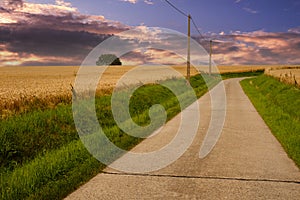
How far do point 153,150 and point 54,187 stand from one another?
307cm

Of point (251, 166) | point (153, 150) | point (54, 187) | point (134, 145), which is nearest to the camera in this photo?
point (54, 187)

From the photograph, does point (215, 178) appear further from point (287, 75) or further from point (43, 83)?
point (43, 83)

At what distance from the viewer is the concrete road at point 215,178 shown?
198 inches

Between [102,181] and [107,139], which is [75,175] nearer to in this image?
Result: [102,181]

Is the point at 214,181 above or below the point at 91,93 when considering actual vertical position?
below

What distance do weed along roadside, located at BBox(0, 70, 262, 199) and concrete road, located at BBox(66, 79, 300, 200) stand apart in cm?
36

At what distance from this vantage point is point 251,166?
6594mm

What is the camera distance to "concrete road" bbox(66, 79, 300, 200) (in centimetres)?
502

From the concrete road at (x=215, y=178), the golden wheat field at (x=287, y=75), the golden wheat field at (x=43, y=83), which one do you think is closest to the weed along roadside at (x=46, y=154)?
the concrete road at (x=215, y=178)

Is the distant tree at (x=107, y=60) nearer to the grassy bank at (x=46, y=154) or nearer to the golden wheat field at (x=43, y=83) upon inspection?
the golden wheat field at (x=43, y=83)

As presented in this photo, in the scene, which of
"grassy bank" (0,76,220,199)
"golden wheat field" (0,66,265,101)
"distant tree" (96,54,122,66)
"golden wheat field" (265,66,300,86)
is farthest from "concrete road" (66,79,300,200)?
"distant tree" (96,54,122,66)

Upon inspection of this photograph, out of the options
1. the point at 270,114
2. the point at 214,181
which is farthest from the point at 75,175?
the point at 270,114

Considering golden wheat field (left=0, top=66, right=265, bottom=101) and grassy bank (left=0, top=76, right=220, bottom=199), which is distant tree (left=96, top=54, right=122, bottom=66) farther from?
grassy bank (left=0, top=76, right=220, bottom=199)

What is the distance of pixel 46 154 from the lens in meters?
7.22
